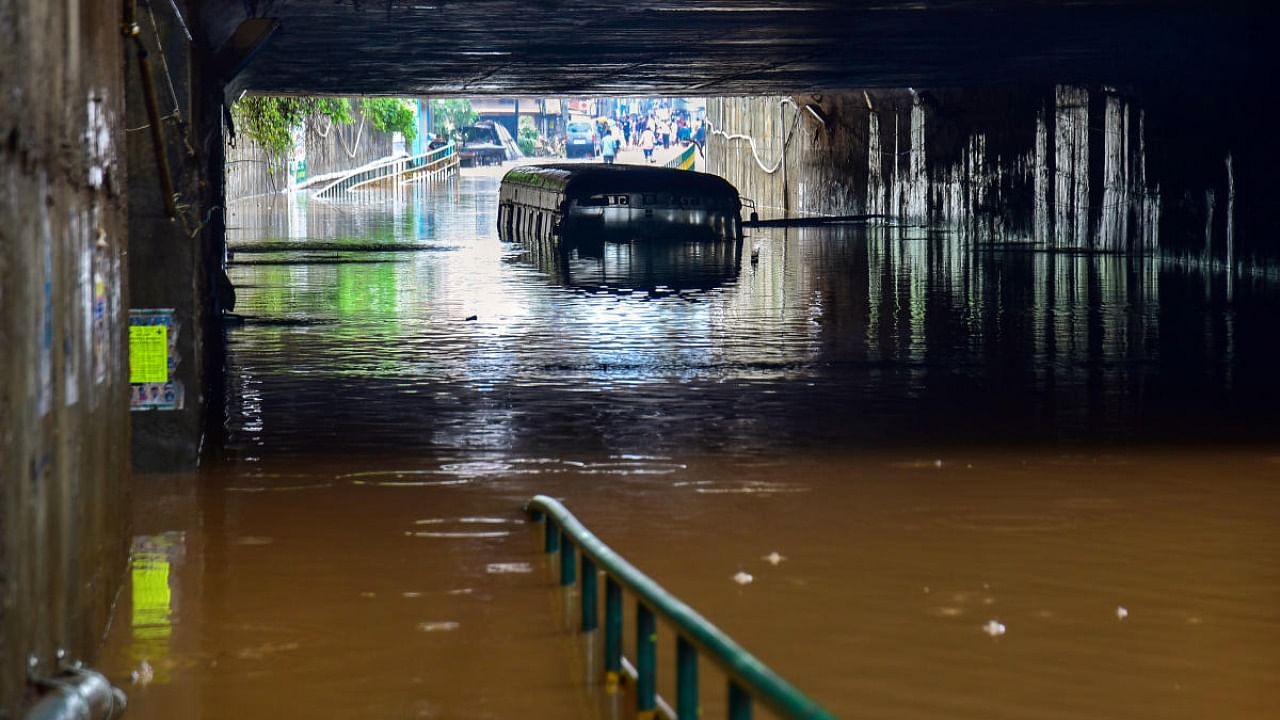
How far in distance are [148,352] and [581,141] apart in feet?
379

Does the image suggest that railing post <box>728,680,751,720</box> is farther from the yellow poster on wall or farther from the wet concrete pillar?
the wet concrete pillar

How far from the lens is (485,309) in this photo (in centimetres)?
2367

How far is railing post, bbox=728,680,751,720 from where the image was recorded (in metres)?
4.84

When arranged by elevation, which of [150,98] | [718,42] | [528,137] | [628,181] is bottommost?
[150,98]

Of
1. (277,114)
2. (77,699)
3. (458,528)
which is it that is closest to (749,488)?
(458,528)

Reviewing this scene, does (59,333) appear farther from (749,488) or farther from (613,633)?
(749,488)

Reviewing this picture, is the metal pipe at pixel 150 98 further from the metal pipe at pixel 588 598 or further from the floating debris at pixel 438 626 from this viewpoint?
the metal pipe at pixel 588 598

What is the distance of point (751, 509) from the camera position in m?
10.7

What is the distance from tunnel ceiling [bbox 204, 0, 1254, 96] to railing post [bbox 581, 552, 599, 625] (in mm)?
9013

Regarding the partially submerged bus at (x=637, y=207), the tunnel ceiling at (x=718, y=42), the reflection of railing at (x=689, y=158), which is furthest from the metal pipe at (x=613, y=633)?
the reflection of railing at (x=689, y=158)

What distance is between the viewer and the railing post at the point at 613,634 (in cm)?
679

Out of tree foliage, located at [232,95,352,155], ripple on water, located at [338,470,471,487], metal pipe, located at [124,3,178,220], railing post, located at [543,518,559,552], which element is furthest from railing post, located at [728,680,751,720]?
tree foliage, located at [232,95,352,155]

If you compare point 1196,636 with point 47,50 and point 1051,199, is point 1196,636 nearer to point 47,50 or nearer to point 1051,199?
point 47,50

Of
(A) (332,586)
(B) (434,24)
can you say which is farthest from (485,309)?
(A) (332,586)
